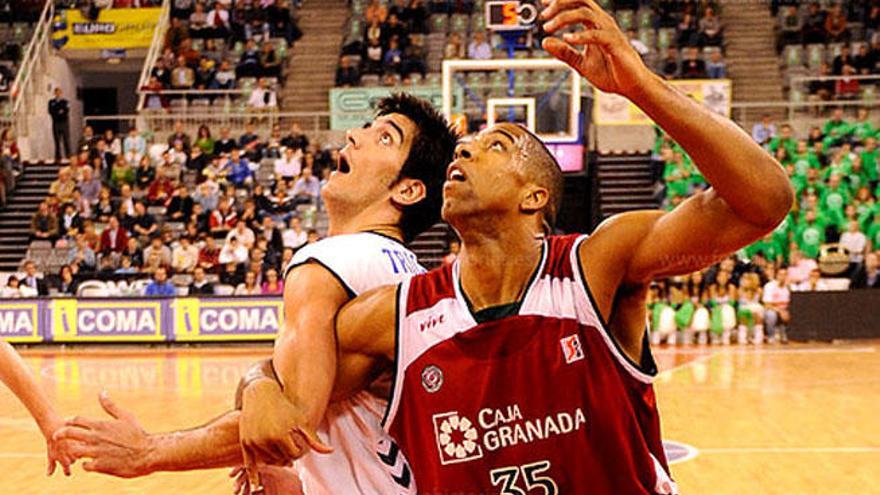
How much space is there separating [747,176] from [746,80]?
795 inches

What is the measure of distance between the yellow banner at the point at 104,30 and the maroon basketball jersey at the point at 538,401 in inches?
914

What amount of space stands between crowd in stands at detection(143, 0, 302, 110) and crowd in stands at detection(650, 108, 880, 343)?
957 centimetres

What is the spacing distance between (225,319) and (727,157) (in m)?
14.2

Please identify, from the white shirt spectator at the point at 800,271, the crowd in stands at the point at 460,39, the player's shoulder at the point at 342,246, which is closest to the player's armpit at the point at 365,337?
the player's shoulder at the point at 342,246

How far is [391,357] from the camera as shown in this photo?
2688 mm

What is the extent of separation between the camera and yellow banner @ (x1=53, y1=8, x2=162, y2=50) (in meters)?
24.1

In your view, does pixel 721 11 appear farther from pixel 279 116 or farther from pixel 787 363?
pixel 787 363

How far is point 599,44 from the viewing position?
2186 mm

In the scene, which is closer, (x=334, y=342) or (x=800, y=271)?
(x=334, y=342)

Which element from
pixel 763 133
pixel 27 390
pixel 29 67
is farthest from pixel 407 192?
pixel 29 67

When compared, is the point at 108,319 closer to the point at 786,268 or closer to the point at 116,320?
the point at 116,320

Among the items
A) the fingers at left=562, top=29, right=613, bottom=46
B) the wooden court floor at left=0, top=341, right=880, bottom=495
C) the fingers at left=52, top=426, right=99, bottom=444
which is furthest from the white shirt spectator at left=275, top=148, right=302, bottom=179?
the fingers at left=562, top=29, right=613, bottom=46

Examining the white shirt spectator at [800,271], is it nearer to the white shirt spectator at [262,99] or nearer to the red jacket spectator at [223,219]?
the red jacket spectator at [223,219]

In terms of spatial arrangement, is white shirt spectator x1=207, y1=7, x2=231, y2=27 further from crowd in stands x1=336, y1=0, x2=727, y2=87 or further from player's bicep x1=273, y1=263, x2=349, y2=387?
player's bicep x1=273, y1=263, x2=349, y2=387
